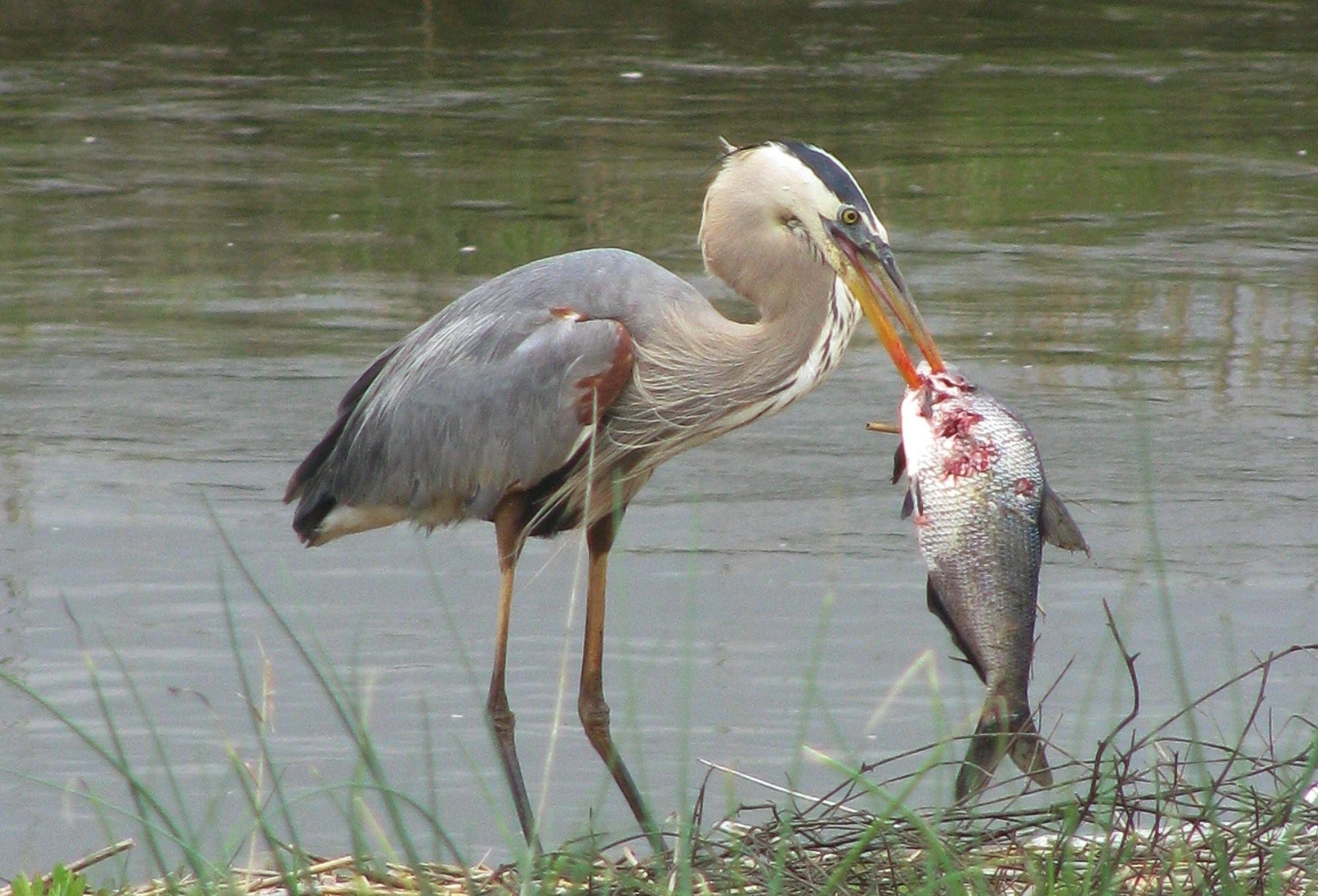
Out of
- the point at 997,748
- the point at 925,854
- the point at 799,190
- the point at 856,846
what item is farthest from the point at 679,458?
the point at 856,846

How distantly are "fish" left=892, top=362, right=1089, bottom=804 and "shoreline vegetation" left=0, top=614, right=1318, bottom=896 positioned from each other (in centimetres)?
19

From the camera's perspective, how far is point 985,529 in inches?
144

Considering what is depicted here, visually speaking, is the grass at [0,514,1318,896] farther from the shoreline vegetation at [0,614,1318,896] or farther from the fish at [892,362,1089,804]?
the fish at [892,362,1089,804]

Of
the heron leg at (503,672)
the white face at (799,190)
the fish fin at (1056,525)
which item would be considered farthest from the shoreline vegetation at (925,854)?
the white face at (799,190)

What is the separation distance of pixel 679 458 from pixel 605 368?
2474mm

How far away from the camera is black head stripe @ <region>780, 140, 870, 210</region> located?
187 inches

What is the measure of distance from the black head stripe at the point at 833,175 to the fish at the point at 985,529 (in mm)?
988

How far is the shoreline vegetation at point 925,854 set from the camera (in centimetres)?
291

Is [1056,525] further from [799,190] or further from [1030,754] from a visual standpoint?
[799,190]

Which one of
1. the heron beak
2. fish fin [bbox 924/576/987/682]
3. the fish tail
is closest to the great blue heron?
the heron beak

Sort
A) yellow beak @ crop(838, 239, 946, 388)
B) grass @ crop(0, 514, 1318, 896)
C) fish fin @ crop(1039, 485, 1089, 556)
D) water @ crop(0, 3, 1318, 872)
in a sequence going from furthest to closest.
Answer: water @ crop(0, 3, 1318, 872)
yellow beak @ crop(838, 239, 946, 388)
fish fin @ crop(1039, 485, 1089, 556)
grass @ crop(0, 514, 1318, 896)

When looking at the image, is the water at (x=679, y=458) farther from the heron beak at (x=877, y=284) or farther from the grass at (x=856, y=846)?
the heron beak at (x=877, y=284)

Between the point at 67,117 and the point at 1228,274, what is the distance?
6902 mm

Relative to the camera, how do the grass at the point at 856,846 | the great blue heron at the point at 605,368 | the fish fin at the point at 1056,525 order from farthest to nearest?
the great blue heron at the point at 605,368 < the fish fin at the point at 1056,525 < the grass at the point at 856,846
